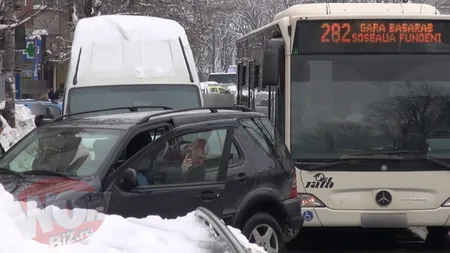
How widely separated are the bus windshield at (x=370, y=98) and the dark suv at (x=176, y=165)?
96cm

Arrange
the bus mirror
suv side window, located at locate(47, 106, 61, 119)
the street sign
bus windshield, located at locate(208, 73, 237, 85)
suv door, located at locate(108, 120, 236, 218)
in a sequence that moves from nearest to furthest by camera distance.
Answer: suv door, located at locate(108, 120, 236, 218), the bus mirror, suv side window, located at locate(47, 106, 61, 119), the street sign, bus windshield, located at locate(208, 73, 237, 85)

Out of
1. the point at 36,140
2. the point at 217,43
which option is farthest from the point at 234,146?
the point at 217,43

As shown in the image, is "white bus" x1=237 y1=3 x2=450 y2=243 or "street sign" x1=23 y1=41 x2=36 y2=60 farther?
"street sign" x1=23 y1=41 x2=36 y2=60

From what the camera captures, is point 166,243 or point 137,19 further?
point 137,19

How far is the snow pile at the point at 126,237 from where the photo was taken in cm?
364

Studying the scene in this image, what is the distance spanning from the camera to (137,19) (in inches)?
474

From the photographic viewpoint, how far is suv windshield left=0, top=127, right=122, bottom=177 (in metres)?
6.59

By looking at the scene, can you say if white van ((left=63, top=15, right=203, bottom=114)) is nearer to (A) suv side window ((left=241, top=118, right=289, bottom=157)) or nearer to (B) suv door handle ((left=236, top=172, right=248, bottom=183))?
(A) suv side window ((left=241, top=118, right=289, bottom=157))

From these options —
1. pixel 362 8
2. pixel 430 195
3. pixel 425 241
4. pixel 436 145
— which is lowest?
pixel 425 241

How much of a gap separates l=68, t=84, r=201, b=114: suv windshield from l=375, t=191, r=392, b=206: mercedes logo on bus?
3113 mm

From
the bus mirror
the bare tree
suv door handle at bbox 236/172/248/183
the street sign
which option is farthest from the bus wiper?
the street sign

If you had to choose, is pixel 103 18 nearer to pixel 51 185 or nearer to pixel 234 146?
pixel 234 146

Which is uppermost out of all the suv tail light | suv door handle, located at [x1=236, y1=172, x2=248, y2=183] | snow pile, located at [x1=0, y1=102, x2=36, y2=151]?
suv door handle, located at [x1=236, y1=172, x2=248, y2=183]

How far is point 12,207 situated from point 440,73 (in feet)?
21.3
